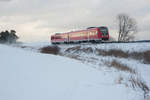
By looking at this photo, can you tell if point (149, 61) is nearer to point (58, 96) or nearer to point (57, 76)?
point (57, 76)

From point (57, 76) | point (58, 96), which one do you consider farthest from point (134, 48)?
point (58, 96)

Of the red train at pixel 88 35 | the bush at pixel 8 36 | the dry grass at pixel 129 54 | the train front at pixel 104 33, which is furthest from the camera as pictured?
the bush at pixel 8 36

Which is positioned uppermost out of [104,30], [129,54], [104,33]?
[104,30]

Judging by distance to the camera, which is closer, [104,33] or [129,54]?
[129,54]

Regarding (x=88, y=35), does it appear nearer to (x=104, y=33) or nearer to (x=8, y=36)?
(x=104, y=33)

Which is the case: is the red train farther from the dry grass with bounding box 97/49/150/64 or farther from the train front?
the dry grass with bounding box 97/49/150/64

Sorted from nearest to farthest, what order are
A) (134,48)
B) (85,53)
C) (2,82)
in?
(2,82) → (134,48) → (85,53)

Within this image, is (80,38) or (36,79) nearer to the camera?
(36,79)

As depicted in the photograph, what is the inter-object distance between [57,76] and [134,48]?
15.7 meters

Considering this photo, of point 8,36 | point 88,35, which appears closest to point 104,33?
point 88,35

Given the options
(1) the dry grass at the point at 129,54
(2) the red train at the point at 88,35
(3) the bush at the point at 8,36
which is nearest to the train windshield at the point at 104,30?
(2) the red train at the point at 88,35

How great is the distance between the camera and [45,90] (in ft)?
15.2

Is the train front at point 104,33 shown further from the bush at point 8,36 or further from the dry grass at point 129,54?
the bush at point 8,36

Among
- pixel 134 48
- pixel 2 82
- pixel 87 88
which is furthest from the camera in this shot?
pixel 134 48
